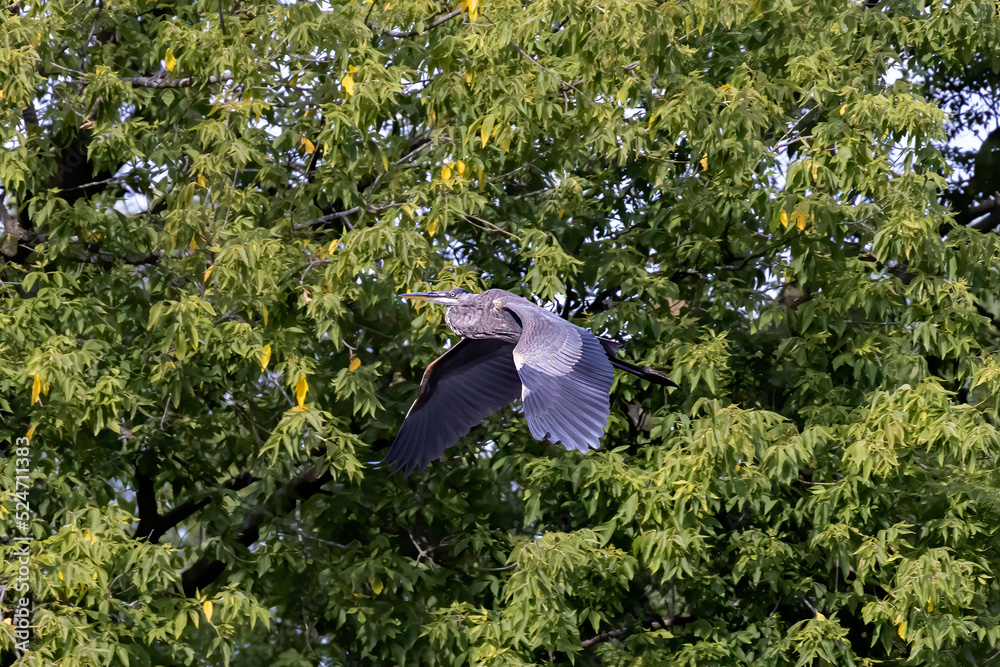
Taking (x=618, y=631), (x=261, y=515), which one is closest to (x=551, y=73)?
(x=261, y=515)

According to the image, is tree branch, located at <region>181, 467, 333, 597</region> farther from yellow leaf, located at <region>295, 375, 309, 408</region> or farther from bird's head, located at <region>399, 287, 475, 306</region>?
bird's head, located at <region>399, 287, 475, 306</region>

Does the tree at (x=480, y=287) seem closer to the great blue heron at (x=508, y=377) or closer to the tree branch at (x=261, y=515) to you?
the tree branch at (x=261, y=515)

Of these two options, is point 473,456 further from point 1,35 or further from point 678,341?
point 1,35

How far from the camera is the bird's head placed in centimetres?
572

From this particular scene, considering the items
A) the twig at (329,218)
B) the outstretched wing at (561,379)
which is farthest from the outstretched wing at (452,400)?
the twig at (329,218)

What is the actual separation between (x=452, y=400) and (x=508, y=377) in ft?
1.16

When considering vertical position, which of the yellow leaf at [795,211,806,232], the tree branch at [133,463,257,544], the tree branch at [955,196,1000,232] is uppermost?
the yellow leaf at [795,211,806,232]

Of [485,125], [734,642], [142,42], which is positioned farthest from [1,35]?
[734,642]

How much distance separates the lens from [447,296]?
→ 19.0 feet

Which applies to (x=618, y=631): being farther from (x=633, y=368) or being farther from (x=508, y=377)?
(x=633, y=368)

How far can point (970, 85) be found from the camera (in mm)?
8102

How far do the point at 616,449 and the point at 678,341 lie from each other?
2.04 ft

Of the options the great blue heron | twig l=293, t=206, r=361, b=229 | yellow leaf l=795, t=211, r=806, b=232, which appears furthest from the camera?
twig l=293, t=206, r=361, b=229

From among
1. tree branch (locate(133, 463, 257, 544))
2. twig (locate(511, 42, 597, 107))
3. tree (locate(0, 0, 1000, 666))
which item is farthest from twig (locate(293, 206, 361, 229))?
tree branch (locate(133, 463, 257, 544))
